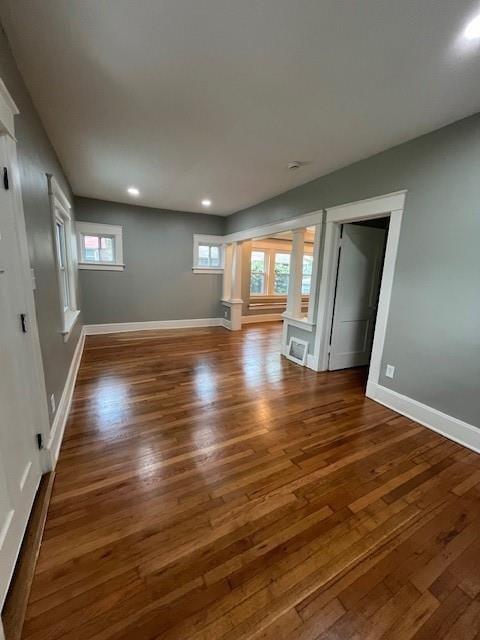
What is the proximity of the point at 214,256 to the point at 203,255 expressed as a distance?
286mm

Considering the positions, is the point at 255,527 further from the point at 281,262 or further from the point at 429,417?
the point at 281,262

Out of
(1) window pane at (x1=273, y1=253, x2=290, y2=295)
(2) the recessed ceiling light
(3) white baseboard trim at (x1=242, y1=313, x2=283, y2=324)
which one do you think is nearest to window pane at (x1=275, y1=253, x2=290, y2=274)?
(1) window pane at (x1=273, y1=253, x2=290, y2=295)

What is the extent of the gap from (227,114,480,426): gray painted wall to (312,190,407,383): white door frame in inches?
2.8

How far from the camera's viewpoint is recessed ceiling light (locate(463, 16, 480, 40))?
1.32 metres

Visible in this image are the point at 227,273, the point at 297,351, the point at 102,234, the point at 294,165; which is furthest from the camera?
the point at 227,273

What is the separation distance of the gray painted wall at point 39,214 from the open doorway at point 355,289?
316 centimetres

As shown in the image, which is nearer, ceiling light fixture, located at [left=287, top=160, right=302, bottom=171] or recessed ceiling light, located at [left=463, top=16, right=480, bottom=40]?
recessed ceiling light, located at [left=463, top=16, right=480, bottom=40]

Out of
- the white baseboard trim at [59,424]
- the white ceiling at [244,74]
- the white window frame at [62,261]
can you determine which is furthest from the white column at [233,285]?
the white baseboard trim at [59,424]

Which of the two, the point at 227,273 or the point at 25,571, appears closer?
the point at 25,571

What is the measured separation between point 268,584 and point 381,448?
143cm

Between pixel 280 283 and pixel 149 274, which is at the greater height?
pixel 149 274

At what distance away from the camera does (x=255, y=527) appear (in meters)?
1.50

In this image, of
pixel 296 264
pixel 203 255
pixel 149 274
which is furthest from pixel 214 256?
pixel 296 264

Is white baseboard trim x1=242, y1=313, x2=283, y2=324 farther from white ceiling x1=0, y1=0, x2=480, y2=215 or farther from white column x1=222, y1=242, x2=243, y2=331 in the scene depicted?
white ceiling x1=0, y1=0, x2=480, y2=215
